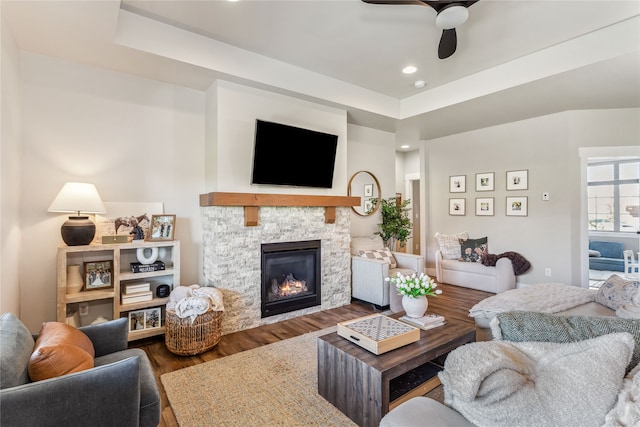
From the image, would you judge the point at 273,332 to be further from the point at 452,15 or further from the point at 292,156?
the point at 452,15

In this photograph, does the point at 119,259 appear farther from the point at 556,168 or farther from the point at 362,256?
the point at 556,168

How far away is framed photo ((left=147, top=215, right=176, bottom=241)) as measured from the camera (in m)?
3.12

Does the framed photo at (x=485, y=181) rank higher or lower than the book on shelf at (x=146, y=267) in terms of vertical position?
higher

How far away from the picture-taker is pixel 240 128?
338cm

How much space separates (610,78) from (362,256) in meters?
3.36

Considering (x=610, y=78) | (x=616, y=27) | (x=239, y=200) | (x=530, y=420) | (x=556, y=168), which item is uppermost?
(x=616, y=27)

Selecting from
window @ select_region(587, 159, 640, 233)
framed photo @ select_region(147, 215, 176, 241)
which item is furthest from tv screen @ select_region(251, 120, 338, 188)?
window @ select_region(587, 159, 640, 233)

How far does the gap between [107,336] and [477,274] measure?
4844 mm

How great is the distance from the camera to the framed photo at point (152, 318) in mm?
3035

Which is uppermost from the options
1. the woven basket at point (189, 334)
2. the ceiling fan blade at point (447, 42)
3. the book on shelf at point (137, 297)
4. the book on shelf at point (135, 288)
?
the ceiling fan blade at point (447, 42)

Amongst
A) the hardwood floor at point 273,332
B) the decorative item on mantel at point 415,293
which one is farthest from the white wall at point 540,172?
the decorative item on mantel at point 415,293

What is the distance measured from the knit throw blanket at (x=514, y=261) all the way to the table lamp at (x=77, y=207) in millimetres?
5070

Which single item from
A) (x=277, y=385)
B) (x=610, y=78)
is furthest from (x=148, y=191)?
(x=610, y=78)

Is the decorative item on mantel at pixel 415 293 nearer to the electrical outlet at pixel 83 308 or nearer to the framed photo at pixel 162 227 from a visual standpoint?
the framed photo at pixel 162 227
